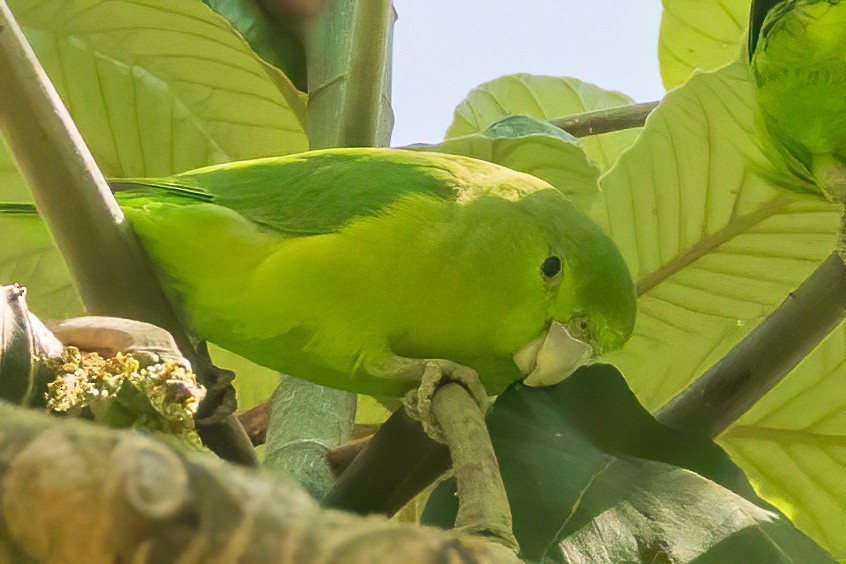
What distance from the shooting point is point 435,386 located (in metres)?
0.68

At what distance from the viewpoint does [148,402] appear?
44 centimetres

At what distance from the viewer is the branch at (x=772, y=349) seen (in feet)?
2.21

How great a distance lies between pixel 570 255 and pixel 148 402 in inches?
20.6

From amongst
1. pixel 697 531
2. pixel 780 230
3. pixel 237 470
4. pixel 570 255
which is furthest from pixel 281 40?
pixel 237 470

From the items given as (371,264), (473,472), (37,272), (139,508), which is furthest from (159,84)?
(139,508)

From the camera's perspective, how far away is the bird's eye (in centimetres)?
87

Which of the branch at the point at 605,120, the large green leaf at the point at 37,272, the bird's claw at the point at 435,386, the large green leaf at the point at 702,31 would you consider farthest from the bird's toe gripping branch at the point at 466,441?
the large green leaf at the point at 702,31

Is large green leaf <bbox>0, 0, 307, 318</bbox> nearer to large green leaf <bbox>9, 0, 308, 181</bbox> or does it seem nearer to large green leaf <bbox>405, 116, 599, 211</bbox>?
large green leaf <bbox>9, 0, 308, 181</bbox>

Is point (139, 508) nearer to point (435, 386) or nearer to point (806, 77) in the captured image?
point (435, 386)

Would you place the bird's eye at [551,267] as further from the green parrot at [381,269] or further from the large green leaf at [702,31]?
the large green leaf at [702,31]

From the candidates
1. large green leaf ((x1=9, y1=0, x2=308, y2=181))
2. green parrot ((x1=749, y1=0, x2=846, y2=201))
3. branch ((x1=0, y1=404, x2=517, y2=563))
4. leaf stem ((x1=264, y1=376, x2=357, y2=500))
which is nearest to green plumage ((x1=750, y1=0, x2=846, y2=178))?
green parrot ((x1=749, y1=0, x2=846, y2=201))

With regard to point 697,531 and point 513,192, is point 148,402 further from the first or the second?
point 513,192

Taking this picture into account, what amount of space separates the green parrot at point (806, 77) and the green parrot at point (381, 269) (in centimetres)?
20

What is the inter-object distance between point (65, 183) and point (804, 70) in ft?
1.85
